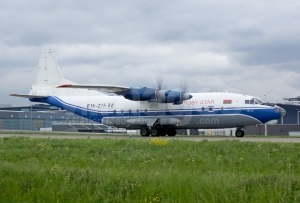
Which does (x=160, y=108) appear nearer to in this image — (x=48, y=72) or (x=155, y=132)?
(x=155, y=132)

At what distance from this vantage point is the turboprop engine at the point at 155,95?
35.2 m

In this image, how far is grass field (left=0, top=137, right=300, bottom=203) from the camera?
32.2ft

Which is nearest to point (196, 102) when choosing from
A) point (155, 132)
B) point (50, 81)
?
point (155, 132)

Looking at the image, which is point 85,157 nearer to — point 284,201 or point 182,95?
point 284,201

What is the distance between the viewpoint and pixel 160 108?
36719 mm

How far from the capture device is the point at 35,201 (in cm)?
1082

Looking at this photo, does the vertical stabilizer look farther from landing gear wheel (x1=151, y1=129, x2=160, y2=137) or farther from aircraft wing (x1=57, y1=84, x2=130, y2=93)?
landing gear wheel (x1=151, y1=129, x2=160, y2=137)

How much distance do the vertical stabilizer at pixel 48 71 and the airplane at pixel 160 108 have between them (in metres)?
0.95

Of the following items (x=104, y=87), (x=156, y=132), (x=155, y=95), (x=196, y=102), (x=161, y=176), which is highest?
(x=104, y=87)

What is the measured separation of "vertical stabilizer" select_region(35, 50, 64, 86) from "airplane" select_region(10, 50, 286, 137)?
95cm

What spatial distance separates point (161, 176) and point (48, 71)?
35.5 metres

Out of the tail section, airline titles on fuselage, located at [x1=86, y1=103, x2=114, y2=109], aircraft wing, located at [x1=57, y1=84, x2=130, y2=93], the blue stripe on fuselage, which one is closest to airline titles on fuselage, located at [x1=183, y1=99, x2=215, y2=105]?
the blue stripe on fuselage

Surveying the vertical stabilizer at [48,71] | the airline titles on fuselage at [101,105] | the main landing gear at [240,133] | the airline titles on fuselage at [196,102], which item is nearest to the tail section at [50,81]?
the vertical stabilizer at [48,71]

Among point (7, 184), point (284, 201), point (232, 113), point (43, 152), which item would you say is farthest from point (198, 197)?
point (232, 113)
